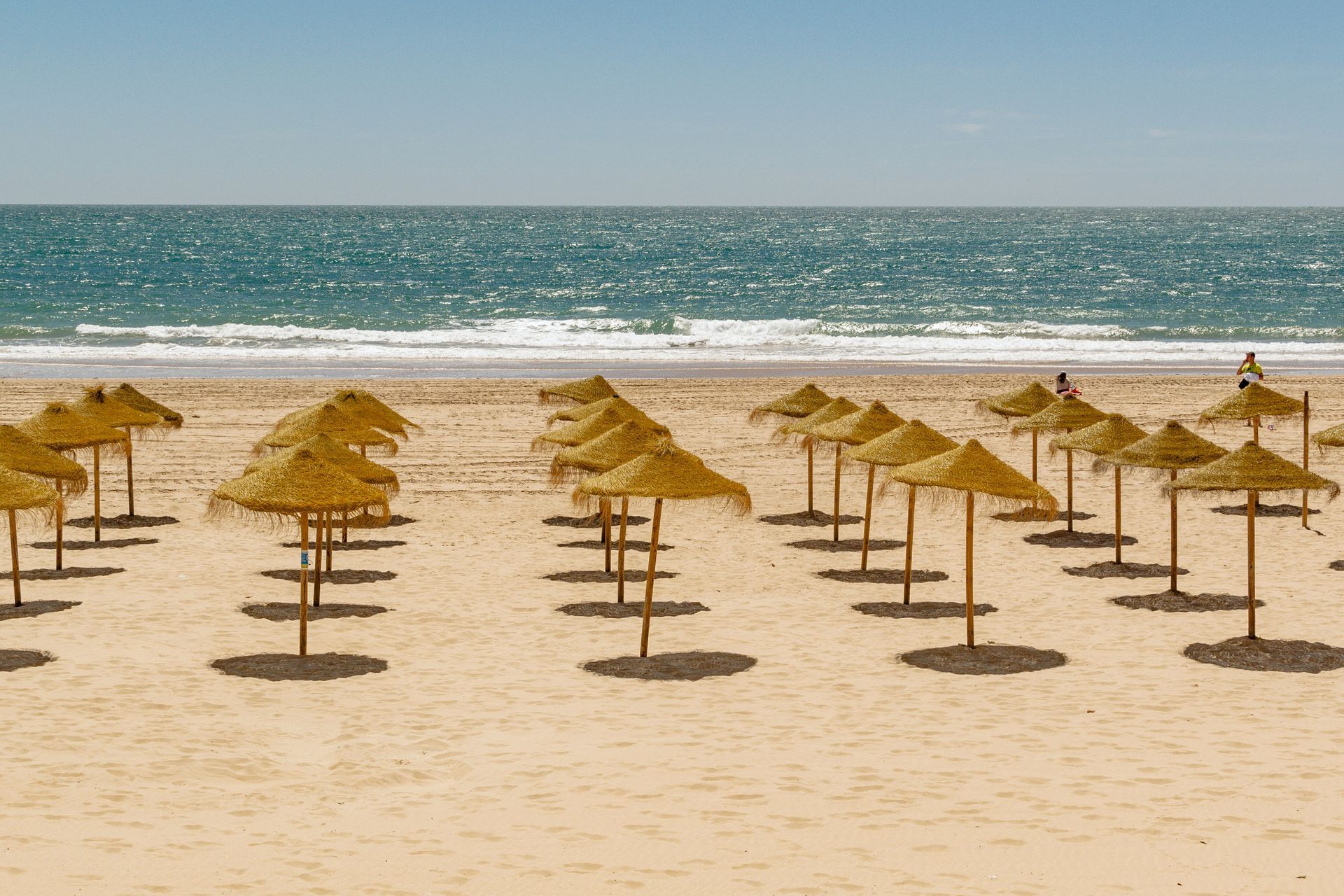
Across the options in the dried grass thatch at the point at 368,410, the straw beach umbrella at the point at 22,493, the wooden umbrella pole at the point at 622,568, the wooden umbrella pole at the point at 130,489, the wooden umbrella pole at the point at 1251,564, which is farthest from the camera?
the dried grass thatch at the point at 368,410

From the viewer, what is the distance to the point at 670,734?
33.3 feet

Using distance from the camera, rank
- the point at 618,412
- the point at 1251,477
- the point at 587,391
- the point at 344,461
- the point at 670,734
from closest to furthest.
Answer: the point at 670,734 → the point at 1251,477 → the point at 344,461 → the point at 618,412 → the point at 587,391

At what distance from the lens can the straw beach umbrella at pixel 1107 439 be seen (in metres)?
15.2

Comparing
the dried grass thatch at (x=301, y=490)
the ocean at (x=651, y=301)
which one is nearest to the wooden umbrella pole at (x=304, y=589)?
the dried grass thatch at (x=301, y=490)

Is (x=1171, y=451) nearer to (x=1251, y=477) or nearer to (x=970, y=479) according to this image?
(x=1251, y=477)

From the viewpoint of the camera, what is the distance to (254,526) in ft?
58.4

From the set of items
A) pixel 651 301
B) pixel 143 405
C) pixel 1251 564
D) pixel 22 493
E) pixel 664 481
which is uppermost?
pixel 651 301

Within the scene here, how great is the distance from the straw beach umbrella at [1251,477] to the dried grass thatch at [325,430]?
8436 mm

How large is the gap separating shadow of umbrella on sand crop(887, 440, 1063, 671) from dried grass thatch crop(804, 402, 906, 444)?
2.89 metres

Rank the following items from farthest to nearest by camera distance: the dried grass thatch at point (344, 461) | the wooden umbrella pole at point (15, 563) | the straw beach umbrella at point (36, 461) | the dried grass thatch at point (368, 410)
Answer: the dried grass thatch at point (368, 410), the straw beach umbrella at point (36, 461), the dried grass thatch at point (344, 461), the wooden umbrella pole at point (15, 563)

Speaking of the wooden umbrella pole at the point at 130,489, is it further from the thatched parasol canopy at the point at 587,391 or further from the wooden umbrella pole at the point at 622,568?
the wooden umbrella pole at the point at 622,568

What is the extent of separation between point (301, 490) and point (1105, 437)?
28.1ft

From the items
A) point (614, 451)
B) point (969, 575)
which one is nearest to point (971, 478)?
point (969, 575)

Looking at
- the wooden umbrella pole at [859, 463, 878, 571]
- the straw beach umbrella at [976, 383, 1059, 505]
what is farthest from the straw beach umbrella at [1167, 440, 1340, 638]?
the straw beach umbrella at [976, 383, 1059, 505]
